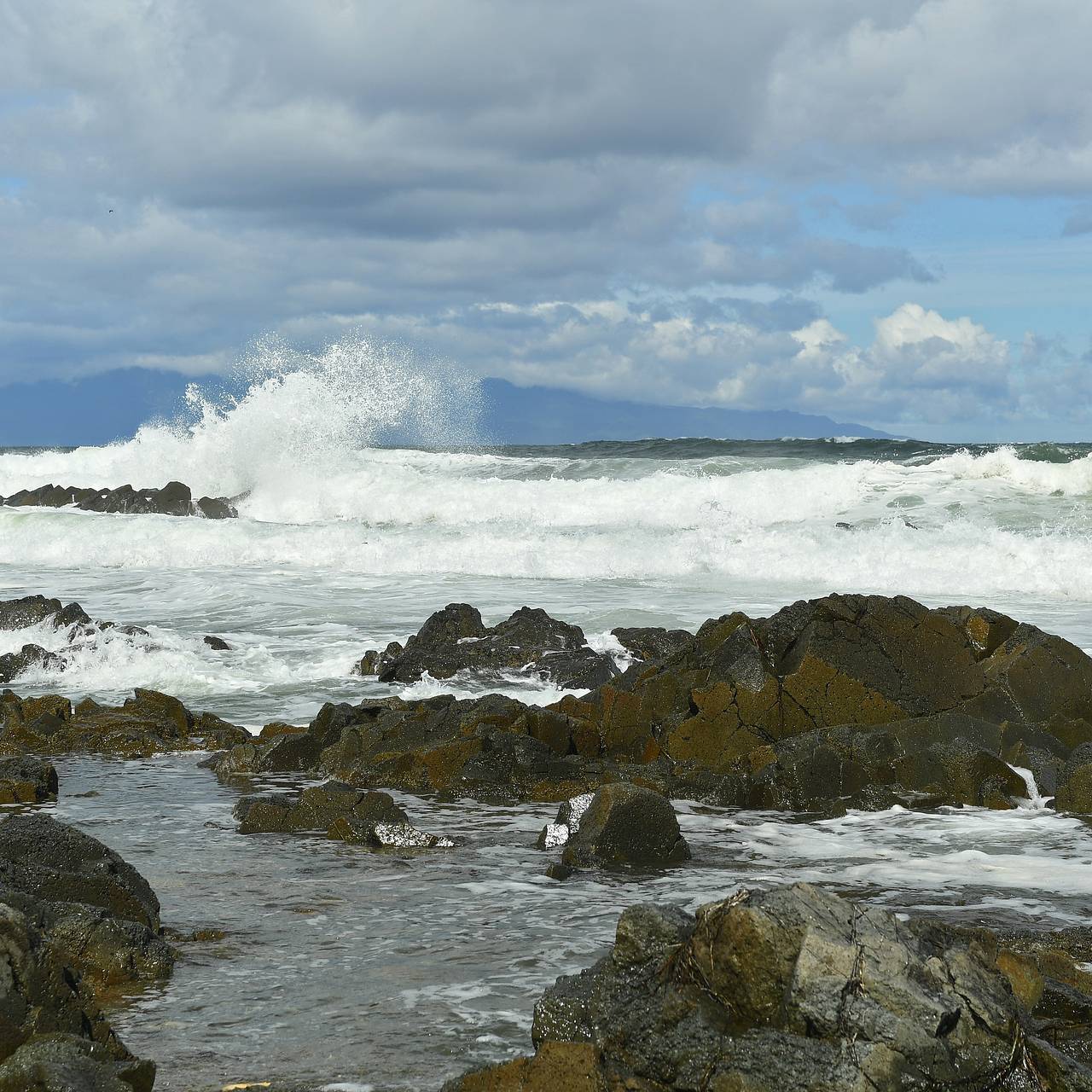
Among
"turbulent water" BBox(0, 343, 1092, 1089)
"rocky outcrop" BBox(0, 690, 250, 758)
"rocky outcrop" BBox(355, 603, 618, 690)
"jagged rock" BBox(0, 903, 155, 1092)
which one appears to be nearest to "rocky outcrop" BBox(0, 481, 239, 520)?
"turbulent water" BBox(0, 343, 1092, 1089)

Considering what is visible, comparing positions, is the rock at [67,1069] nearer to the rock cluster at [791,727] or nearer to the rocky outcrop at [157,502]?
the rock cluster at [791,727]

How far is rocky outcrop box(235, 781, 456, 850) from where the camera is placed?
7.33 metres

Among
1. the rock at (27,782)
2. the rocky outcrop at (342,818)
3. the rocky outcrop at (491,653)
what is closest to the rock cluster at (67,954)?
the rocky outcrop at (342,818)

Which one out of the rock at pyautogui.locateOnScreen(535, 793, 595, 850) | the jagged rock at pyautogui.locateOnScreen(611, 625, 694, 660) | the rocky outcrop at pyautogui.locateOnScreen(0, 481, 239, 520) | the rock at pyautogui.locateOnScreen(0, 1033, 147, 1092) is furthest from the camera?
the rocky outcrop at pyautogui.locateOnScreen(0, 481, 239, 520)

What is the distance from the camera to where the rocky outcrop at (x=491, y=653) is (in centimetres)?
1266

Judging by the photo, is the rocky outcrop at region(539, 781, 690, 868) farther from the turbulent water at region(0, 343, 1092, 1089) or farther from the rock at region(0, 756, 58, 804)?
the rock at region(0, 756, 58, 804)

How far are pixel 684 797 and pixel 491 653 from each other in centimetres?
491

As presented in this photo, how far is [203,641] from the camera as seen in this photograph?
1457cm

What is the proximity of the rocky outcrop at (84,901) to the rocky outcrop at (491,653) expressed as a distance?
6995 millimetres

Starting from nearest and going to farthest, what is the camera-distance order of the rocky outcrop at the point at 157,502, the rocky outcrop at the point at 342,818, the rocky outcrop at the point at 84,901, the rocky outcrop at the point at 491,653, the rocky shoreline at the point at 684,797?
the rocky shoreline at the point at 684,797
the rocky outcrop at the point at 84,901
the rocky outcrop at the point at 342,818
the rocky outcrop at the point at 491,653
the rocky outcrop at the point at 157,502

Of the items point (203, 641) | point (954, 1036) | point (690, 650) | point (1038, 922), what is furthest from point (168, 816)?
point (203, 641)

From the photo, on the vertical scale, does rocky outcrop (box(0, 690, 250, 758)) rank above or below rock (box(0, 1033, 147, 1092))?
below

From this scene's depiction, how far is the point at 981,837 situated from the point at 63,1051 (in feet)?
17.5

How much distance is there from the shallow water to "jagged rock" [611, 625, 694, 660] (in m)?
5.03
